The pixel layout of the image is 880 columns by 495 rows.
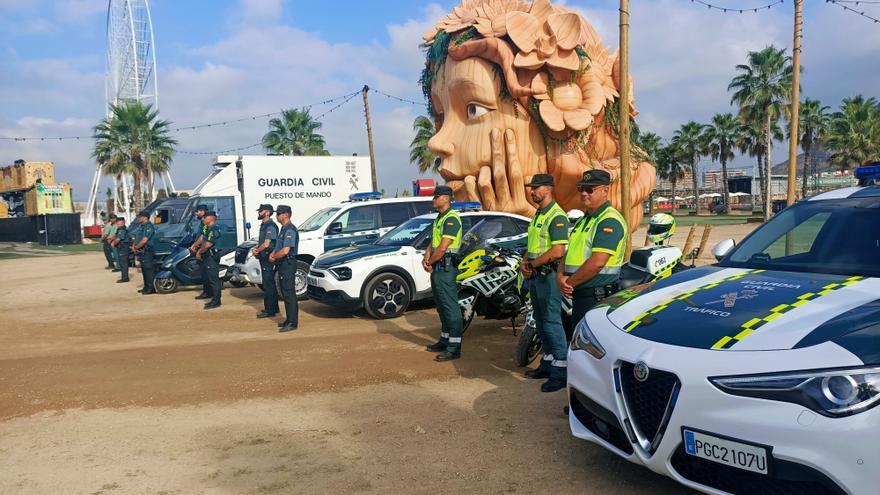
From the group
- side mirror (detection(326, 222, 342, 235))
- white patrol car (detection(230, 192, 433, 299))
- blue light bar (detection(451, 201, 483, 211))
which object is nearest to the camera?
blue light bar (detection(451, 201, 483, 211))

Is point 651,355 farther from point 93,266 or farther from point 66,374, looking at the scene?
point 93,266

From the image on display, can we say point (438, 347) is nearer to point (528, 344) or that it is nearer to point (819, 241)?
point (528, 344)

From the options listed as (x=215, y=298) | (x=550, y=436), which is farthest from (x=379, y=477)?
(x=215, y=298)

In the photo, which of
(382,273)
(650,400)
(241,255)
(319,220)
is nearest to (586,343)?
(650,400)

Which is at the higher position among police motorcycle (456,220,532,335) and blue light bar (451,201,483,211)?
blue light bar (451,201,483,211)

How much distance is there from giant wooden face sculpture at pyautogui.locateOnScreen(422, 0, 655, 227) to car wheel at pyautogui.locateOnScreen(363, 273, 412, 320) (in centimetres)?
775

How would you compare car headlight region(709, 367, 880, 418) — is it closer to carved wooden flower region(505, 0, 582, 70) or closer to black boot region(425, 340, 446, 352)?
black boot region(425, 340, 446, 352)

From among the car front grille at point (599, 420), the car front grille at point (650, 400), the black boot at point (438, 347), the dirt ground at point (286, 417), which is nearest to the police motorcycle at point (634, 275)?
the dirt ground at point (286, 417)

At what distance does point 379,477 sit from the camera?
3691 millimetres

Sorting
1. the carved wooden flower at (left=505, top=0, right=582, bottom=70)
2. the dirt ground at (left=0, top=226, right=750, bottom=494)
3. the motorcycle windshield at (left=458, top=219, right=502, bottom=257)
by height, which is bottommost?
the dirt ground at (left=0, top=226, right=750, bottom=494)

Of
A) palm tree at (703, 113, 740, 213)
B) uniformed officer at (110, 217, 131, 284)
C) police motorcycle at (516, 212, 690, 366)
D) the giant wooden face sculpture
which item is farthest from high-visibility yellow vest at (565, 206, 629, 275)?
palm tree at (703, 113, 740, 213)

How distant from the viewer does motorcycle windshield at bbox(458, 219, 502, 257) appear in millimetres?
7406

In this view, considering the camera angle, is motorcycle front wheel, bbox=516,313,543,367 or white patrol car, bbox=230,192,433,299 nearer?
motorcycle front wheel, bbox=516,313,543,367

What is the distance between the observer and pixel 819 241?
12.9ft
